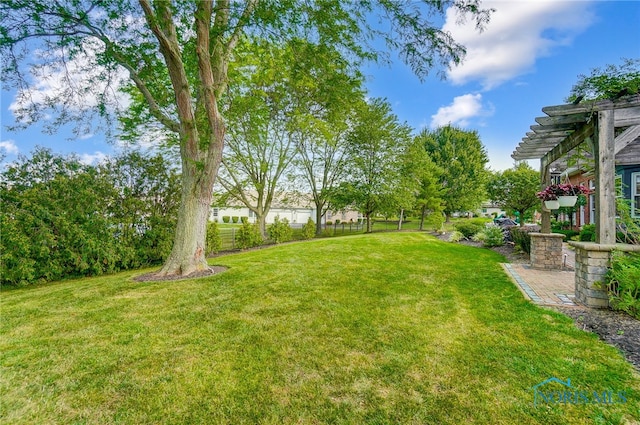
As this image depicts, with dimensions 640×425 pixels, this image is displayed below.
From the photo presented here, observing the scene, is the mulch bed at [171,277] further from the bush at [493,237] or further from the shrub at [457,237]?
the shrub at [457,237]

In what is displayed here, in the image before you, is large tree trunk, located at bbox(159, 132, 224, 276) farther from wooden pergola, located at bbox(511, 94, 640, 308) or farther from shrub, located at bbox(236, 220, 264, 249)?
wooden pergola, located at bbox(511, 94, 640, 308)

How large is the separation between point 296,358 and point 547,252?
7082mm

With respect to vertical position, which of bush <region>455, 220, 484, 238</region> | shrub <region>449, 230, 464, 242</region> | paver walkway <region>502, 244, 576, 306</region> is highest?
bush <region>455, 220, 484, 238</region>

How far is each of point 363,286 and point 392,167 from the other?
15.9 m

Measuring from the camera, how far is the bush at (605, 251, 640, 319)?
3.57 metres

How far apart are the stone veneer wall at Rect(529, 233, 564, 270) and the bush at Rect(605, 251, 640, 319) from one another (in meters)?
3.04

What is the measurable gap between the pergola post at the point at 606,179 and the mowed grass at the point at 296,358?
150 centimetres

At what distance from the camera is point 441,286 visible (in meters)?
5.25

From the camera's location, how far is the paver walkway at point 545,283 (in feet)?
14.6

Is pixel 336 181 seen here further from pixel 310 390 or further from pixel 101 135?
pixel 310 390

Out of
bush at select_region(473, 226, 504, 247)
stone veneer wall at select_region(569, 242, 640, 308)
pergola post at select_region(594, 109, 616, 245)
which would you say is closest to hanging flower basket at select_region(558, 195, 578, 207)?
pergola post at select_region(594, 109, 616, 245)

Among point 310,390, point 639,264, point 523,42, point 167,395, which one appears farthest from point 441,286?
point 523,42

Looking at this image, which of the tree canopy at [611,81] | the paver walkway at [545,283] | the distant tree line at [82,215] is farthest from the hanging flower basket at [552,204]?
the distant tree line at [82,215]

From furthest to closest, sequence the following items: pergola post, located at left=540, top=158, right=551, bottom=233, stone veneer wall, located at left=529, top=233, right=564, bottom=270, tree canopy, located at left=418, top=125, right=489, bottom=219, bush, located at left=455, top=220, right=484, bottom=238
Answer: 1. tree canopy, located at left=418, top=125, right=489, bottom=219
2. bush, located at left=455, top=220, right=484, bottom=238
3. pergola post, located at left=540, top=158, right=551, bottom=233
4. stone veneer wall, located at left=529, top=233, right=564, bottom=270
